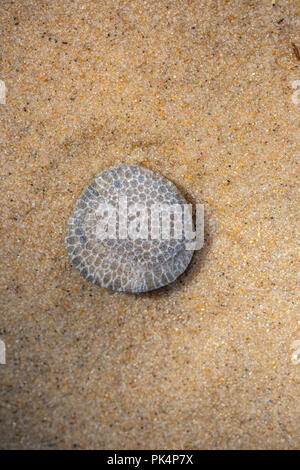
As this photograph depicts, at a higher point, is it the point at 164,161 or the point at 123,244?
the point at 164,161

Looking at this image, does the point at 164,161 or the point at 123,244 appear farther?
the point at 164,161
